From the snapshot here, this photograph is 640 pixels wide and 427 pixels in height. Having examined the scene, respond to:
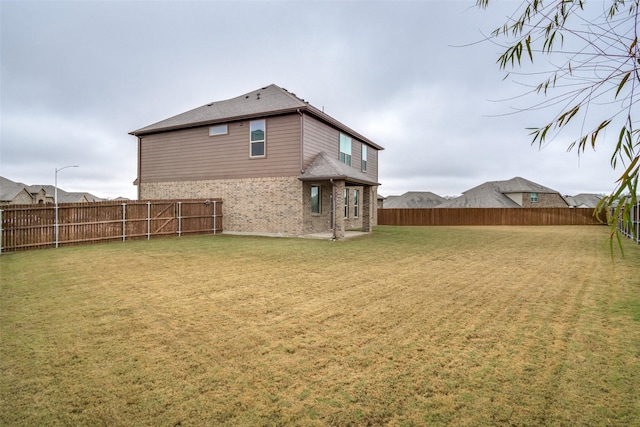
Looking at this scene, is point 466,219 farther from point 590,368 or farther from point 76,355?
point 76,355

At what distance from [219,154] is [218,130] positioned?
130 cm

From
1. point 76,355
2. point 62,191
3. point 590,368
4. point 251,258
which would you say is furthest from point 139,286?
point 62,191

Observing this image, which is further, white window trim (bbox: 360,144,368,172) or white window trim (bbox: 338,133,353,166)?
white window trim (bbox: 360,144,368,172)

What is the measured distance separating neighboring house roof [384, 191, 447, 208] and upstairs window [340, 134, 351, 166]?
4504cm

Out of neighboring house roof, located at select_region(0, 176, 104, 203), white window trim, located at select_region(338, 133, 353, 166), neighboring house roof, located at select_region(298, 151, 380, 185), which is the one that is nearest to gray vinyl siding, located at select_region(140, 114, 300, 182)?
neighboring house roof, located at select_region(298, 151, 380, 185)

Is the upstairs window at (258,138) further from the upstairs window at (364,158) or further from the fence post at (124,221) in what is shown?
the upstairs window at (364,158)

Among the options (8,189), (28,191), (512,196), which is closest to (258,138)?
(512,196)

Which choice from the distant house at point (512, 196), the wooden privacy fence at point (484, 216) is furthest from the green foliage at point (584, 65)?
the distant house at point (512, 196)

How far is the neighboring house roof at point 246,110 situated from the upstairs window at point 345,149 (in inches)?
19.2

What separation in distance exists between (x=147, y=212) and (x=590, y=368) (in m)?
16.0

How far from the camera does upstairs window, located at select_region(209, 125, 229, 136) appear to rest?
1730 centimetres

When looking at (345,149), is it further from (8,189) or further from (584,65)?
(8,189)

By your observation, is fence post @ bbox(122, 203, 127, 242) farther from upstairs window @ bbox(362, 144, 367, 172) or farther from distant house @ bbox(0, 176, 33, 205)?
distant house @ bbox(0, 176, 33, 205)

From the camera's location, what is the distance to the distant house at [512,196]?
4816 cm
